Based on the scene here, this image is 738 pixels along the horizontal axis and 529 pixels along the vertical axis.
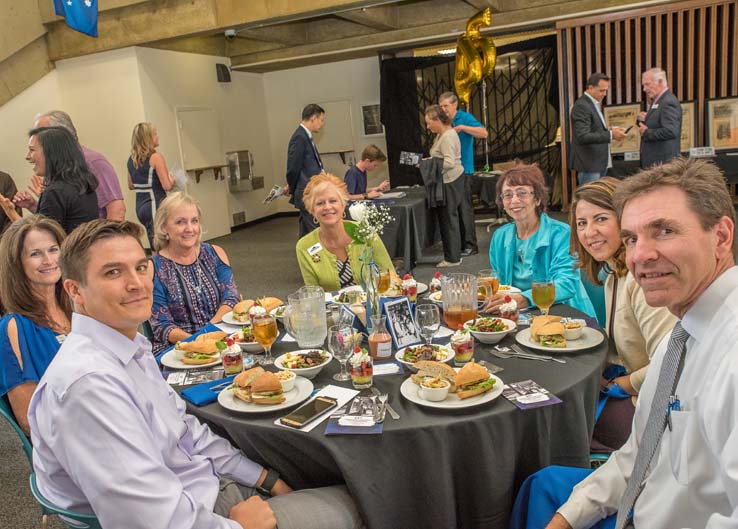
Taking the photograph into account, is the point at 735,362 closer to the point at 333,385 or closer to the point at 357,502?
the point at 357,502

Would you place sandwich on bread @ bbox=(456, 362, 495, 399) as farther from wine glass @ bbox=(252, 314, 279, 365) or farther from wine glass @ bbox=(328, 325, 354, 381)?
wine glass @ bbox=(252, 314, 279, 365)

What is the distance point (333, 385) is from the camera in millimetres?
1810

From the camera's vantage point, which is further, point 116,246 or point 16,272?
point 16,272

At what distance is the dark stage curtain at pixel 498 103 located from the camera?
30.9 ft

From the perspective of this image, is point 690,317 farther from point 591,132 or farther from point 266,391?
point 591,132

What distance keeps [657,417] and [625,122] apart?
27.7 ft

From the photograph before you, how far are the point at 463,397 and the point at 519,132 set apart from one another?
355 inches

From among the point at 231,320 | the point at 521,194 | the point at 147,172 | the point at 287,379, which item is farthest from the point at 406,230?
the point at 287,379

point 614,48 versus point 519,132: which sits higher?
point 614,48

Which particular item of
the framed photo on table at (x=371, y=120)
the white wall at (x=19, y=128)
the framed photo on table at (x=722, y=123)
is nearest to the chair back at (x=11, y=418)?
the white wall at (x=19, y=128)

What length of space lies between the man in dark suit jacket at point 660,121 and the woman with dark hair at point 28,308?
565 cm

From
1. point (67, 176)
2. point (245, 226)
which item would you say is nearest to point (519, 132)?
point (245, 226)

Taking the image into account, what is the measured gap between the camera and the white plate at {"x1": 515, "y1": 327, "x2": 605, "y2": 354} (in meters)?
1.88

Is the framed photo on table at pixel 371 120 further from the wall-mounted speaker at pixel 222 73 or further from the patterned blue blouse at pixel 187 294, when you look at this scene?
the patterned blue blouse at pixel 187 294
